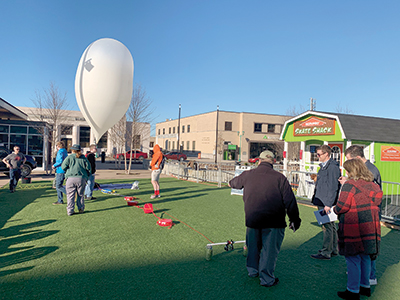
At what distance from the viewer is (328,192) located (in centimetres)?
468

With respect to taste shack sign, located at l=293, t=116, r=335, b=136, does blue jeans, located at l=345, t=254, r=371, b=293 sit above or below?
below

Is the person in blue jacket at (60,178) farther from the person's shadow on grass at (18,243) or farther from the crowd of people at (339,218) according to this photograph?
the crowd of people at (339,218)

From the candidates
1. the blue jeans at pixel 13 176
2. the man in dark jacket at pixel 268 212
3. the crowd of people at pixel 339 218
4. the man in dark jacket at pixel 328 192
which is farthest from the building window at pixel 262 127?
the man in dark jacket at pixel 268 212

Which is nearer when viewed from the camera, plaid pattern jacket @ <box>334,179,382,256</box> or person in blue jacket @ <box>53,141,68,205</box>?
plaid pattern jacket @ <box>334,179,382,256</box>

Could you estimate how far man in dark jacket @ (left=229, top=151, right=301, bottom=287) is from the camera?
11.9 ft

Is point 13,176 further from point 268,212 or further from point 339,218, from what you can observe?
point 339,218

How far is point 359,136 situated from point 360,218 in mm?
9712

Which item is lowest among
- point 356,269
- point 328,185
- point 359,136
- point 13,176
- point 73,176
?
point 356,269

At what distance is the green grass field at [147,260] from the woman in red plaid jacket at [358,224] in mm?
460

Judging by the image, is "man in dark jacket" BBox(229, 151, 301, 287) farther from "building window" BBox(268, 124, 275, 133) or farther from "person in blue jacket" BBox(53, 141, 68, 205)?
"building window" BBox(268, 124, 275, 133)

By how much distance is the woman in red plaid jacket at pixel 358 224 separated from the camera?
335 cm

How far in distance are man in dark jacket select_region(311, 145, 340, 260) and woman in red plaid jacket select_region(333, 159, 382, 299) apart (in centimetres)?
119

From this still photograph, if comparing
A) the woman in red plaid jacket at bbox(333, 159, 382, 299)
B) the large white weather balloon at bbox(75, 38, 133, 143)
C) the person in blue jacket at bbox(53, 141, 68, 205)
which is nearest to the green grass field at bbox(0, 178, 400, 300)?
the woman in red plaid jacket at bbox(333, 159, 382, 299)

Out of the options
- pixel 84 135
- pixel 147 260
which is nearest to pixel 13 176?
pixel 147 260
